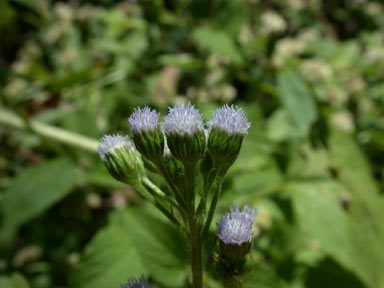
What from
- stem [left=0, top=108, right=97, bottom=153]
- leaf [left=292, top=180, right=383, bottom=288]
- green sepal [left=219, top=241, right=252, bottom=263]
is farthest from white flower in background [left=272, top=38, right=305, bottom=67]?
green sepal [left=219, top=241, right=252, bottom=263]

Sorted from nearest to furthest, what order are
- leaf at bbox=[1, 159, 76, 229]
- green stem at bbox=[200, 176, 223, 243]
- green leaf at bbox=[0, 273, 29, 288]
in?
green stem at bbox=[200, 176, 223, 243]
green leaf at bbox=[0, 273, 29, 288]
leaf at bbox=[1, 159, 76, 229]

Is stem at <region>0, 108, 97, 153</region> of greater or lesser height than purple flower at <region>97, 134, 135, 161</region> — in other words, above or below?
above

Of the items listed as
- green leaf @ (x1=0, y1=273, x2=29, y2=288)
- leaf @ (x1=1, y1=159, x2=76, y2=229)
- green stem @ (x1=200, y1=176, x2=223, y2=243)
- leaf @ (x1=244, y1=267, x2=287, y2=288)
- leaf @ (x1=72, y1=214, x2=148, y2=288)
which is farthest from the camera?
Answer: leaf @ (x1=1, y1=159, x2=76, y2=229)

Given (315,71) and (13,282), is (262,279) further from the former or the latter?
(315,71)

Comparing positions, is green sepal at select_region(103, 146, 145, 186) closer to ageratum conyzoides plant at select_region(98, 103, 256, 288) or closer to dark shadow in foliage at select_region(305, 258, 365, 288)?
ageratum conyzoides plant at select_region(98, 103, 256, 288)

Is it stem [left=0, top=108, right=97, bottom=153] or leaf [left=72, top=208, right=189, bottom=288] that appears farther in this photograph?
stem [left=0, top=108, right=97, bottom=153]

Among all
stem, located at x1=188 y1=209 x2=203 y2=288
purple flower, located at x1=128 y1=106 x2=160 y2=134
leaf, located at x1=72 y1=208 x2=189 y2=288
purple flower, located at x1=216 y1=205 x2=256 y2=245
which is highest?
leaf, located at x1=72 y1=208 x2=189 y2=288

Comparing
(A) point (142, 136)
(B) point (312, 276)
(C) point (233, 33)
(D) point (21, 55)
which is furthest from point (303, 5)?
(A) point (142, 136)

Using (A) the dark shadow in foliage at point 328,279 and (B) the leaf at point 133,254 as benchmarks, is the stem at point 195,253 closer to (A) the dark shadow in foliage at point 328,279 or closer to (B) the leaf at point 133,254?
(B) the leaf at point 133,254

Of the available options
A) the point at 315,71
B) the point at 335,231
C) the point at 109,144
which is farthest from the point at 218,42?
the point at 109,144
